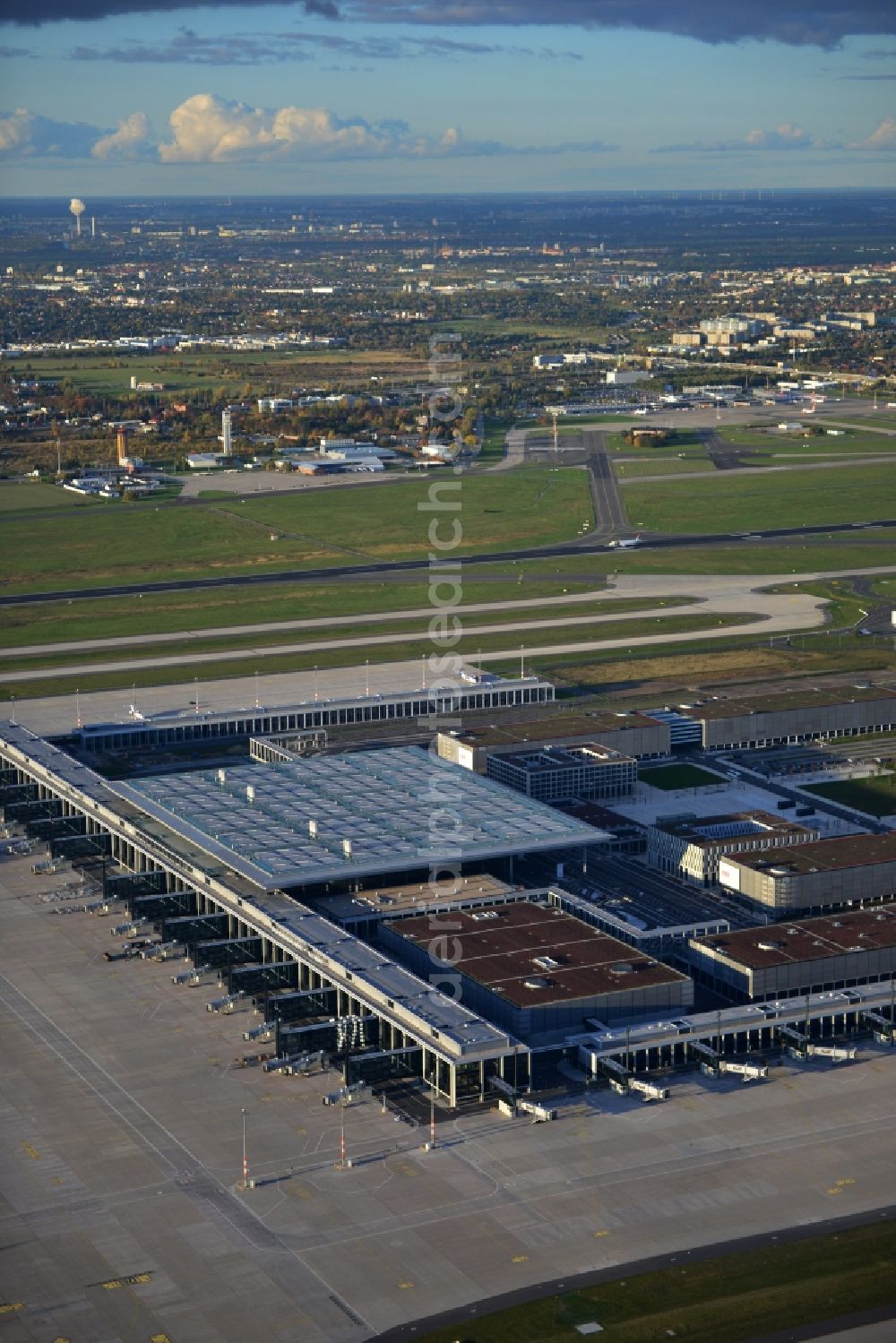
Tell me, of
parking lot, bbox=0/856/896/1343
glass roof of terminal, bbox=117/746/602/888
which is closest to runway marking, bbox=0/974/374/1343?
parking lot, bbox=0/856/896/1343

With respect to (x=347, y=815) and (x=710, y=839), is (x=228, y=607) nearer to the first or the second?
(x=347, y=815)

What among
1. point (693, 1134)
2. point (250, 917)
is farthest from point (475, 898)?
point (693, 1134)

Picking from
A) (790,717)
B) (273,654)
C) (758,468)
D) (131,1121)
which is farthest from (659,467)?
(131,1121)

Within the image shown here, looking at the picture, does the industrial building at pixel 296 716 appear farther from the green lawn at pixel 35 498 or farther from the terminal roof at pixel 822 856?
the green lawn at pixel 35 498

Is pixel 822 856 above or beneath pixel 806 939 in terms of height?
above

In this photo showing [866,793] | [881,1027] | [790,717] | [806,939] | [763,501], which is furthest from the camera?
[763,501]

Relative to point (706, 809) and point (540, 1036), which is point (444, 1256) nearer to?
point (540, 1036)
